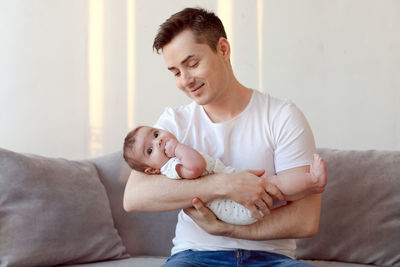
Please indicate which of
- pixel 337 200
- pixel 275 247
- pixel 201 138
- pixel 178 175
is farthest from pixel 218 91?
pixel 337 200

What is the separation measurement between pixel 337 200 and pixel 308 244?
241mm

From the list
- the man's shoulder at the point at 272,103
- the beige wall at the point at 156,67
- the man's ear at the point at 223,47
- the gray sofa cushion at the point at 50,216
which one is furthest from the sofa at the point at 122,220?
the man's ear at the point at 223,47

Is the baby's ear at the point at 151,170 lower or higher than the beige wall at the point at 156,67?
lower

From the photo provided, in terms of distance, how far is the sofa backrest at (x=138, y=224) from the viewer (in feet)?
7.87

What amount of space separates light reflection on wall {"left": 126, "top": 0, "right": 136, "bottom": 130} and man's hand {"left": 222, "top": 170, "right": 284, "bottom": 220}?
4.70ft

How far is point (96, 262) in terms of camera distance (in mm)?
2229

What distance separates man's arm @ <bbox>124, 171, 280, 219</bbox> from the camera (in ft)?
5.21

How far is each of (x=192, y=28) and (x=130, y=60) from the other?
1265 millimetres

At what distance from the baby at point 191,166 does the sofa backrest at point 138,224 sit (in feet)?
2.30

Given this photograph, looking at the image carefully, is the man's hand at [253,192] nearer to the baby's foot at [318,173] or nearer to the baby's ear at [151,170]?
the baby's foot at [318,173]

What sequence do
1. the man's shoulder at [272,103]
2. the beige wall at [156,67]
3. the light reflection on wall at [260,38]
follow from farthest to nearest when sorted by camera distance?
the light reflection on wall at [260,38] < the beige wall at [156,67] < the man's shoulder at [272,103]

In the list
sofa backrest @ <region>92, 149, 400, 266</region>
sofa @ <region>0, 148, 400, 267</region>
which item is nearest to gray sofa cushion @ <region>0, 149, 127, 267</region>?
sofa @ <region>0, 148, 400, 267</region>

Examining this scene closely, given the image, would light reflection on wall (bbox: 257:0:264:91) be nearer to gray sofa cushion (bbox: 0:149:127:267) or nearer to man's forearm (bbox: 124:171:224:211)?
gray sofa cushion (bbox: 0:149:127:267)

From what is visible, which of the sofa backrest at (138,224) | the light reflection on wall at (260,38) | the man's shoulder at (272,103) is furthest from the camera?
the light reflection on wall at (260,38)
